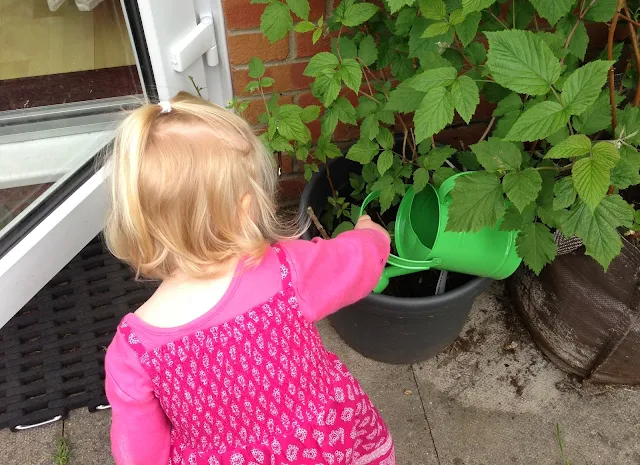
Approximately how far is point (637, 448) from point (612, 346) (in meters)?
0.32

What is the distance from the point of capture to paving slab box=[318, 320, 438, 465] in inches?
62.9

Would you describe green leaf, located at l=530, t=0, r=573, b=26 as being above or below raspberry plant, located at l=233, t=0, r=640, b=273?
above

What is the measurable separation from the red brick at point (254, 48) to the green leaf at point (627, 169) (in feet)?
3.06

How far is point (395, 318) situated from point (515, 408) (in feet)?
1.72

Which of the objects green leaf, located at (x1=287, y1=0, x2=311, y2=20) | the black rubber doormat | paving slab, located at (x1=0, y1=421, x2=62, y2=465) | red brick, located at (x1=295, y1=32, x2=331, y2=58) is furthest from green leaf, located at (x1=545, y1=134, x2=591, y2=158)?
paving slab, located at (x1=0, y1=421, x2=62, y2=465)

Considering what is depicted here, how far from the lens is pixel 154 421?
1099 mm

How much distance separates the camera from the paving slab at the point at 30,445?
5.14ft

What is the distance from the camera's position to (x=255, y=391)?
103cm

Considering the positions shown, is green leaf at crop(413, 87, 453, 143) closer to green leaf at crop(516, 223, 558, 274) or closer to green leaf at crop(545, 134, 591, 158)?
green leaf at crop(545, 134, 591, 158)

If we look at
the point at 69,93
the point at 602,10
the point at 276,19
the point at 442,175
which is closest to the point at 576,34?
the point at 602,10

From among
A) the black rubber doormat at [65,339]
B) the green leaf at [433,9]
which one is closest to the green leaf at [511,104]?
the green leaf at [433,9]

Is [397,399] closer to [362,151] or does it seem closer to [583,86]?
[362,151]

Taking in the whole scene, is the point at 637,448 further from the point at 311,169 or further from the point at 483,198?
the point at 311,169

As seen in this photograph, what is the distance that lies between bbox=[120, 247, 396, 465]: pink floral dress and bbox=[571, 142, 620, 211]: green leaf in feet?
1.73
